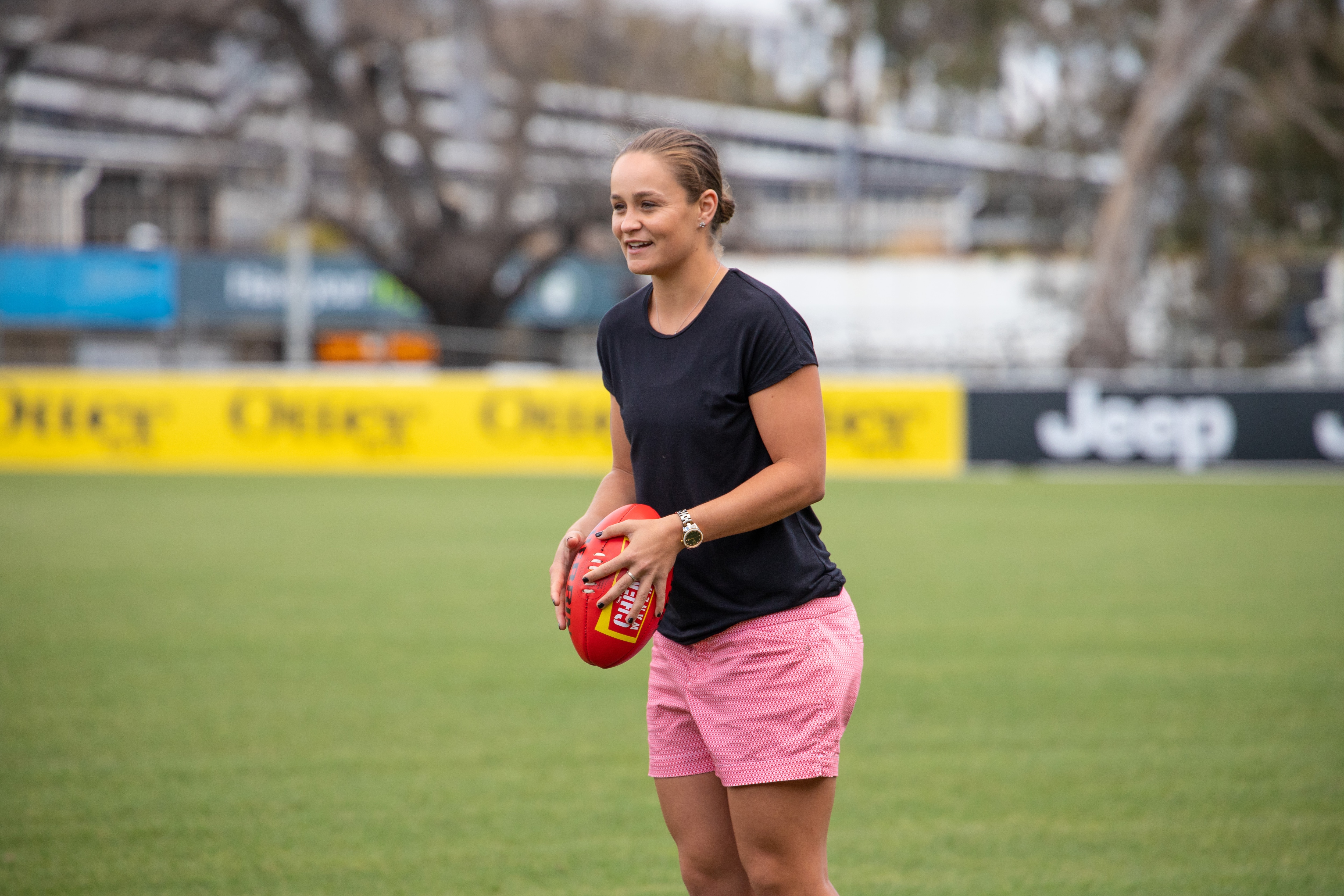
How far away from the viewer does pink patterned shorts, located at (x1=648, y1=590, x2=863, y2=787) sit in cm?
283

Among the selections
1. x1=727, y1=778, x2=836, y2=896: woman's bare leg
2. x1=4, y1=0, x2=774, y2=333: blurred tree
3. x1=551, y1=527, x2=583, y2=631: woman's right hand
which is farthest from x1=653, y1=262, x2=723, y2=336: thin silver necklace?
x1=4, y1=0, x2=774, y2=333: blurred tree

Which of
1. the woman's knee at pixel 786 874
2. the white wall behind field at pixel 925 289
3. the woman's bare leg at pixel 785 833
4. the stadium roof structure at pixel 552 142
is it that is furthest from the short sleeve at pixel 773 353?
the white wall behind field at pixel 925 289

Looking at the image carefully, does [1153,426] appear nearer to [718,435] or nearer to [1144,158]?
[1144,158]

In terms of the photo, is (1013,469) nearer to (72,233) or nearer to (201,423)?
(201,423)

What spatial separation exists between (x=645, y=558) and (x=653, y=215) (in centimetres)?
73

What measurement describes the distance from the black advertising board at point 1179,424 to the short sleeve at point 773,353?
1715cm

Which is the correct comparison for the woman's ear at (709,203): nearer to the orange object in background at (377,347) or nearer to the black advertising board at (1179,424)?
the black advertising board at (1179,424)

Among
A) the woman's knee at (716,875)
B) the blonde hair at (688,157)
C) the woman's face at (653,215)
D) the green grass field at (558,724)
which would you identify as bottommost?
the green grass field at (558,724)

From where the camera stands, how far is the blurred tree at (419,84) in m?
26.8

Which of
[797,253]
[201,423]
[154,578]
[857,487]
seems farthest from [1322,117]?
[154,578]

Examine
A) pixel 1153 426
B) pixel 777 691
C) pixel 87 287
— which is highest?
pixel 87 287

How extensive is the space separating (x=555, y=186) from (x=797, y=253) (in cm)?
1232

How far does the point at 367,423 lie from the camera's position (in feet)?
66.8

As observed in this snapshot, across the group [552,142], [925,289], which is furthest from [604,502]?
[925,289]
